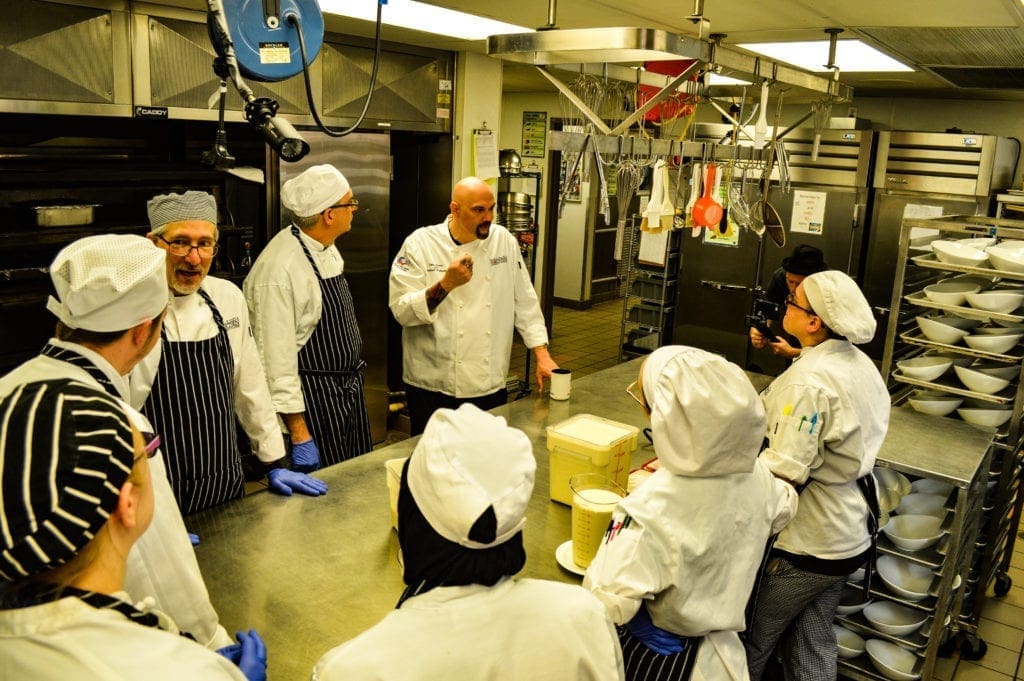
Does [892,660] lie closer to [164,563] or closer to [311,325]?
[311,325]

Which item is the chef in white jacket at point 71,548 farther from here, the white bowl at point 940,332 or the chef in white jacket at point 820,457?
the white bowl at point 940,332

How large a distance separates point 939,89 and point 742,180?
11.8 feet

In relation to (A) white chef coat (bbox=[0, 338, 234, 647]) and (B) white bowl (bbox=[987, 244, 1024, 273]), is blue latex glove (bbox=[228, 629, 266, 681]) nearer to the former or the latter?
(A) white chef coat (bbox=[0, 338, 234, 647])

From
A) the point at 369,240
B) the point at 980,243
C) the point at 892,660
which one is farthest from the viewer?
the point at 369,240

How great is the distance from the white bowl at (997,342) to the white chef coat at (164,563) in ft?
9.47

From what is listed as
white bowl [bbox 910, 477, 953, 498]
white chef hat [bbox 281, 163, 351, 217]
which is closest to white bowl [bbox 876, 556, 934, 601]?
white bowl [bbox 910, 477, 953, 498]

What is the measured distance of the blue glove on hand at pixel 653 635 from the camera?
180 cm

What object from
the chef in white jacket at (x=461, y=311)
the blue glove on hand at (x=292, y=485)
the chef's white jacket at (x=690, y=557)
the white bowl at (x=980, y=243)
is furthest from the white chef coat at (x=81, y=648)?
the white bowl at (x=980, y=243)

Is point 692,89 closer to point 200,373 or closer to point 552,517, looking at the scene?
point 552,517

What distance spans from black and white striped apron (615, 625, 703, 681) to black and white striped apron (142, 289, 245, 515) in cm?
129

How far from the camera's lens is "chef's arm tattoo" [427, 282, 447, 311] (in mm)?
3275

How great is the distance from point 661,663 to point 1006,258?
7.20 ft

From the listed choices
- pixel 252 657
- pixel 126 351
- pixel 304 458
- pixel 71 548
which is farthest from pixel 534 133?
pixel 71 548

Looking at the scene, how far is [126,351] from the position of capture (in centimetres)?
172
